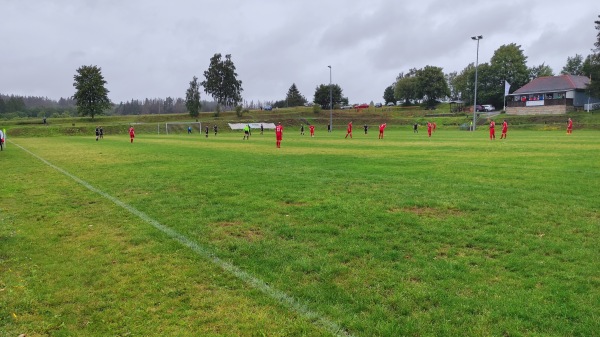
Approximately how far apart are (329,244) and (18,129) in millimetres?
68796

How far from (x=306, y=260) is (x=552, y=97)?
284 ft

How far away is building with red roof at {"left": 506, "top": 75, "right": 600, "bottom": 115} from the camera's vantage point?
7275cm

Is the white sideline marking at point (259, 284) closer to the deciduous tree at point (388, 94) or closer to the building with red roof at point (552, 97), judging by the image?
the building with red roof at point (552, 97)

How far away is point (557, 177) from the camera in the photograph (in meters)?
11.2

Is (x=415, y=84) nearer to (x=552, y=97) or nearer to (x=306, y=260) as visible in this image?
(x=552, y=97)

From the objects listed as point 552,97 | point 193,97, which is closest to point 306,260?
point 193,97

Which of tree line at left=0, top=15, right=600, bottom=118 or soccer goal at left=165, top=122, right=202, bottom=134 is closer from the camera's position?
soccer goal at left=165, top=122, right=202, bottom=134

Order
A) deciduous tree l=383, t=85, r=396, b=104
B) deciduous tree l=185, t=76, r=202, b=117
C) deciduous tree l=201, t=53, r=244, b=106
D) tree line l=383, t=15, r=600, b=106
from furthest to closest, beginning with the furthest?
deciduous tree l=383, t=85, r=396, b=104, deciduous tree l=201, t=53, r=244, b=106, tree line l=383, t=15, r=600, b=106, deciduous tree l=185, t=76, r=202, b=117

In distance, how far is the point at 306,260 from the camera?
5207 mm

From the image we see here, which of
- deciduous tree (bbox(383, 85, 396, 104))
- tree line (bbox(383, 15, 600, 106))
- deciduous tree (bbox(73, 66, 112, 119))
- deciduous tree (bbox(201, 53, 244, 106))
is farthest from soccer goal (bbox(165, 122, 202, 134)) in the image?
deciduous tree (bbox(383, 85, 396, 104))

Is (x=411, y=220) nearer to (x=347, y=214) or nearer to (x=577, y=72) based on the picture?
(x=347, y=214)

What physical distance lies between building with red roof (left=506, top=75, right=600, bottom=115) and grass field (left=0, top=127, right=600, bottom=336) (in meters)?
74.6

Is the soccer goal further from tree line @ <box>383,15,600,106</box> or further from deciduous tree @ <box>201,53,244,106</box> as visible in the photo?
tree line @ <box>383,15,600,106</box>

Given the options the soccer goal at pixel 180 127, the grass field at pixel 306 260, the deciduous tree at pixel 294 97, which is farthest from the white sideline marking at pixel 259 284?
the deciduous tree at pixel 294 97
